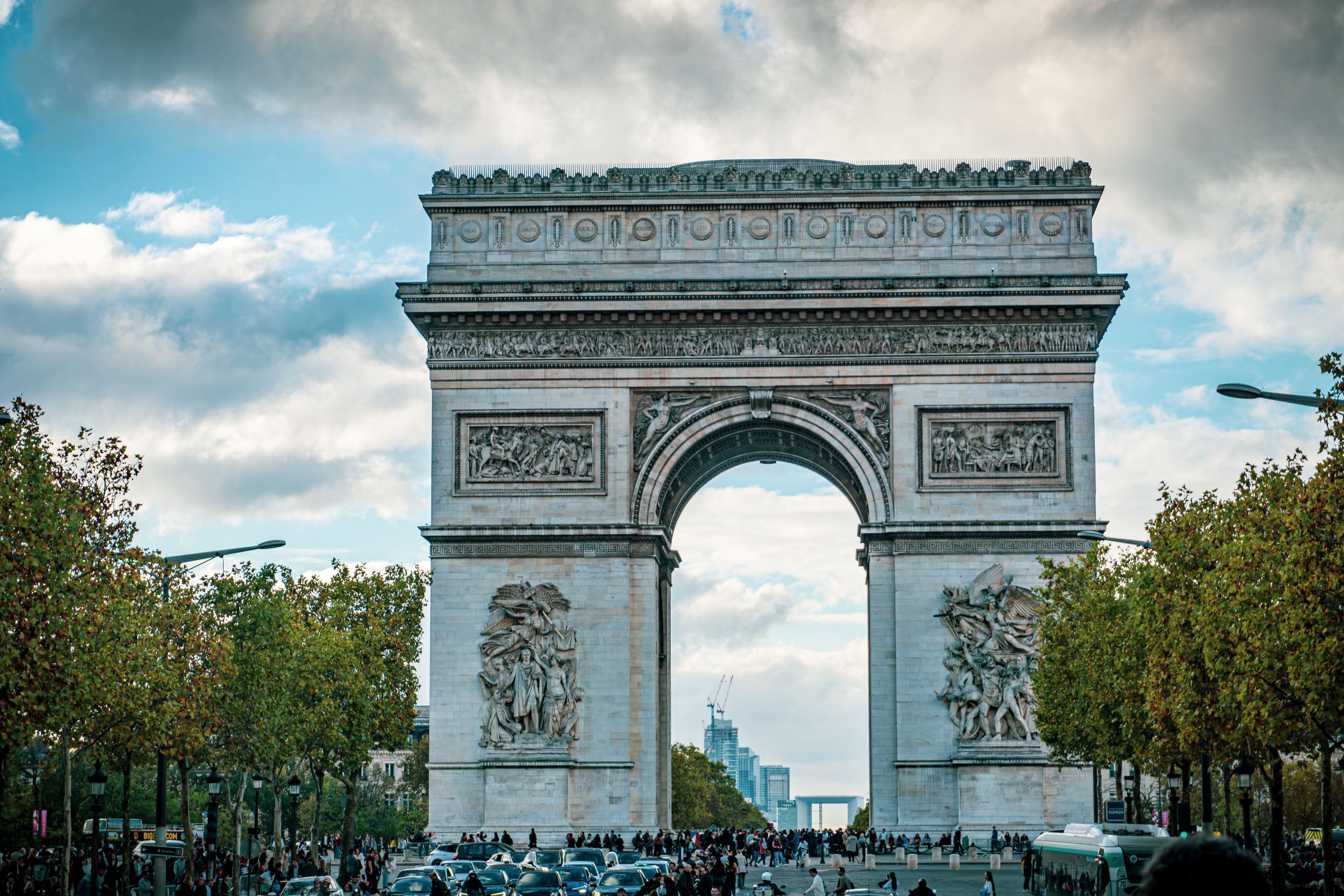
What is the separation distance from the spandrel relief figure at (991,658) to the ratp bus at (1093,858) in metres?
9.35

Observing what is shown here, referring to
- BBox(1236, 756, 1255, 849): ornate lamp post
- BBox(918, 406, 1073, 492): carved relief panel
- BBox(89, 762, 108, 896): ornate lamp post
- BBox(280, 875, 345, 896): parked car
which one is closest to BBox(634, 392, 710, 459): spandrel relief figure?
BBox(918, 406, 1073, 492): carved relief panel

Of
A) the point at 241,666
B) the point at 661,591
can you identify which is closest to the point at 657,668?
the point at 661,591

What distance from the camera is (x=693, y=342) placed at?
55781 millimetres

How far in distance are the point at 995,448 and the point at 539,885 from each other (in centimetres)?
2450

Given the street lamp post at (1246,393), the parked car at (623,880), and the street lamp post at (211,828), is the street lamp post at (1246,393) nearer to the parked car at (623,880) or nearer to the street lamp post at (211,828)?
the parked car at (623,880)

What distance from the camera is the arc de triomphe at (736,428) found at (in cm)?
5322

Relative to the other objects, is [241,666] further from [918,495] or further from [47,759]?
[918,495]

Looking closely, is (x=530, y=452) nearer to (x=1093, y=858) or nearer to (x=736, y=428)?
(x=736, y=428)

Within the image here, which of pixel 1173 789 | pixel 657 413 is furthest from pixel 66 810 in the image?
pixel 1173 789

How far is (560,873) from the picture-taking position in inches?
1543

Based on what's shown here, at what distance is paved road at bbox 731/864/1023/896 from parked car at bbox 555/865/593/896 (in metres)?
9.03

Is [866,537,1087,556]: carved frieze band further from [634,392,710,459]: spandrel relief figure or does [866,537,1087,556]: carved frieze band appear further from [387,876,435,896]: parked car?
[387,876,435,896]: parked car

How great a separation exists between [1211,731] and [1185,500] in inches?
281

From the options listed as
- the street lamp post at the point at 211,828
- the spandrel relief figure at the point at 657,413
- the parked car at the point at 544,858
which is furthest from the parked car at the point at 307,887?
the spandrel relief figure at the point at 657,413
